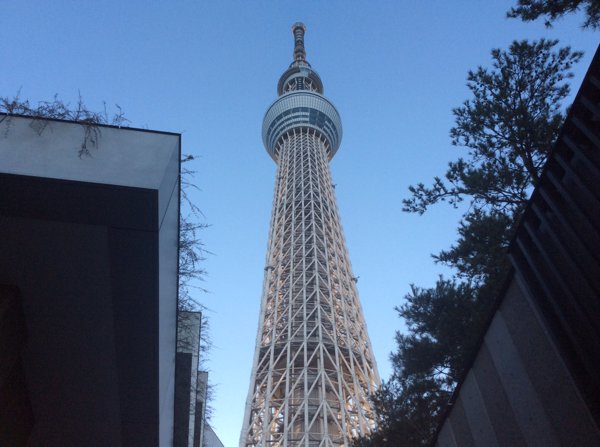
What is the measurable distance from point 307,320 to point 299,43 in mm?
40919

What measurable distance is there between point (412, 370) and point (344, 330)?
57.4 ft

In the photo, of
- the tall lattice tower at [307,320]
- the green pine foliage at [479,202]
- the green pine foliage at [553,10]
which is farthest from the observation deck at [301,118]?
the green pine foliage at [553,10]

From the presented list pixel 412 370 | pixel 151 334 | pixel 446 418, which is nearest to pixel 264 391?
pixel 412 370

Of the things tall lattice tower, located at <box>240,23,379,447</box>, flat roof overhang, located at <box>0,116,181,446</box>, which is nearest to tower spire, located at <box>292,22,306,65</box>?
tall lattice tower, located at <box>240,23,379,447</box>

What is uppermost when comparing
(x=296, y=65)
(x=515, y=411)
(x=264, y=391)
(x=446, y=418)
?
(x=296, y=65)

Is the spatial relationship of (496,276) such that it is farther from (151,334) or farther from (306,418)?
(306,418)

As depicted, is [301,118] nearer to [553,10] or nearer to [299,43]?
[299,43]

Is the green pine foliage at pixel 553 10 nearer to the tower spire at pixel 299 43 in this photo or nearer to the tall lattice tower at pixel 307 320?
the tall lattice tower at pixel 307 320

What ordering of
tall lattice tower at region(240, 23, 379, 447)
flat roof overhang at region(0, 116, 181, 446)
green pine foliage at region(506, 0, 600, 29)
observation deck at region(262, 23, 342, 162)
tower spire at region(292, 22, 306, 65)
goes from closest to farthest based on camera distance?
1. flat roof overhang at region(0, 116, 181, 446)
2. green pine foliage at region(506, 0, 600, 29)
3. tall lattice tower at region(240, 23, 379, 447)
4. observation deck at region(262, 23, 342, 162)
5. tower spire at region(292, 22, 306, 65)

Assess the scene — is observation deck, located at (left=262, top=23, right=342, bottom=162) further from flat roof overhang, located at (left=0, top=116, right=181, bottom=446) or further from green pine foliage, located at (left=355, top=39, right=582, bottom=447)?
flat roof overhang, located at (left=0, top=116, right=181, bottom=446)

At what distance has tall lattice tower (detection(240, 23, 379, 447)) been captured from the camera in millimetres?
21891

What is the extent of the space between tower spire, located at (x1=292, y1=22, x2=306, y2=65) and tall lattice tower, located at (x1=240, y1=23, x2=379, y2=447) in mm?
12265

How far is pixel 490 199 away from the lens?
8.09m

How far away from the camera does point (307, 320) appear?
27.7 meters
